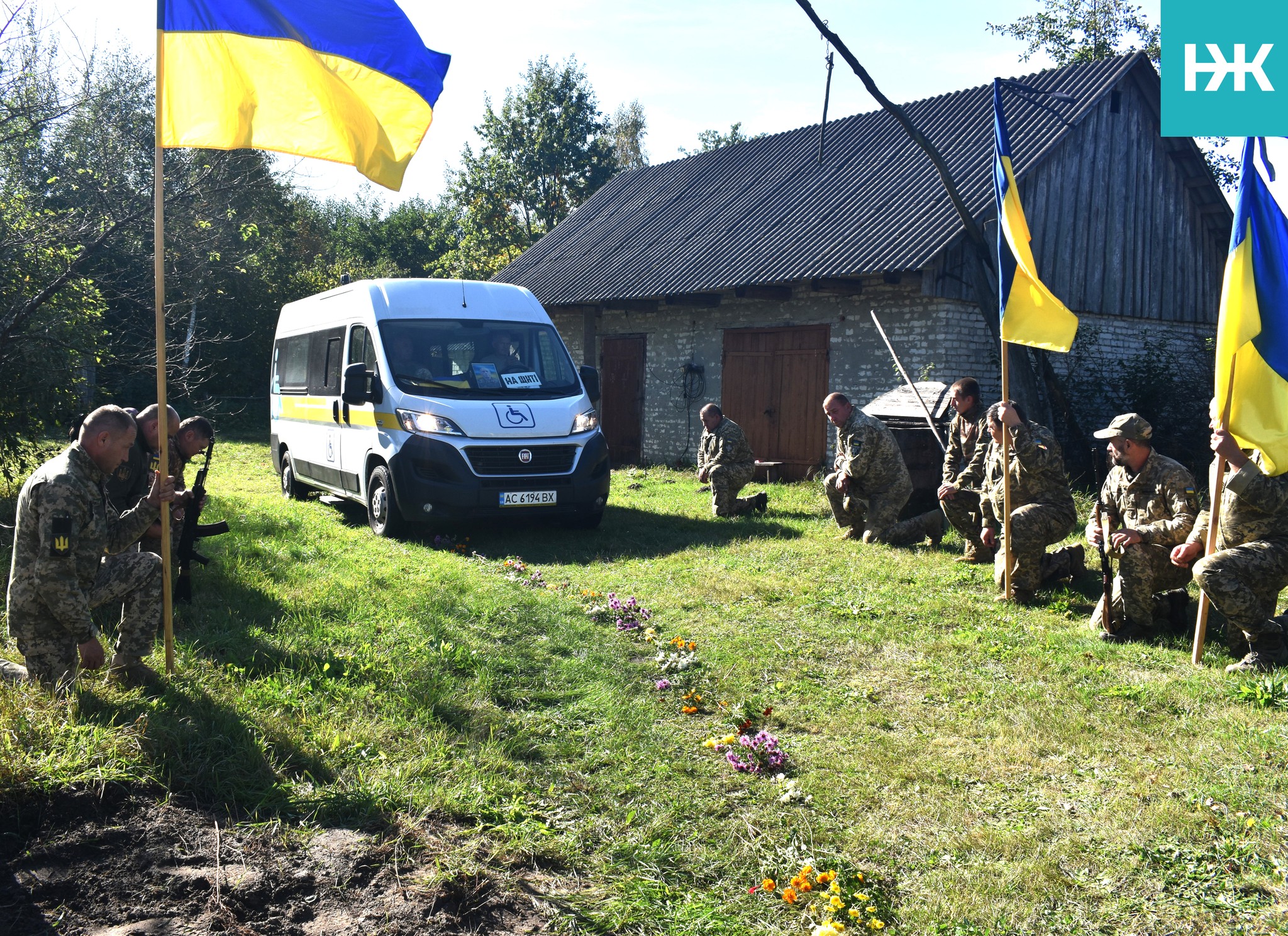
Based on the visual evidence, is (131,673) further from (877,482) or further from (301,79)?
(877,482)

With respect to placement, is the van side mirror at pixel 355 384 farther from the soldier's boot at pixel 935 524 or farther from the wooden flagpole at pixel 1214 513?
the wooden flagpole at pixel 1214 513

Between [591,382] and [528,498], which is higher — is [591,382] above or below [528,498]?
above

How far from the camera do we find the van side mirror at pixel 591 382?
1069 centimetres

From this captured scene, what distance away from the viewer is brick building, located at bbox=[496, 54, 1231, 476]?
46.1 feet

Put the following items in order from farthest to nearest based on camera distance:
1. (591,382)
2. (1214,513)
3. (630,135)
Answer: (630,135) < (591,382) < (1214,513)

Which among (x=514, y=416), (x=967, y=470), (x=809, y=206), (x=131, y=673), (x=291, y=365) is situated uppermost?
(x=809, y=206)

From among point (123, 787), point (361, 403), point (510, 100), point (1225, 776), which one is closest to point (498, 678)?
point (123, 787)

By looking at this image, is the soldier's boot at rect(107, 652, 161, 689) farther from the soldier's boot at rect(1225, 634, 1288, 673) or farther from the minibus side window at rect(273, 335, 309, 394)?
the minibus side window at rect(273, 335, 309, 394)

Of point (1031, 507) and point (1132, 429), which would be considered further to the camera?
point (1031, 507)

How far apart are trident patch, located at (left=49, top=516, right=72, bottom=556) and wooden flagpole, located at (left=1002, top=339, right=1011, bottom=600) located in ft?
19.1

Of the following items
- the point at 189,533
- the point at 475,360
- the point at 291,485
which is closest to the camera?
the point at 189,533

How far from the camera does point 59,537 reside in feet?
14.3

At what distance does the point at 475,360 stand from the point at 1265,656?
7523 mm

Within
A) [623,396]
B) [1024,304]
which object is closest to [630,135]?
[623,396]
